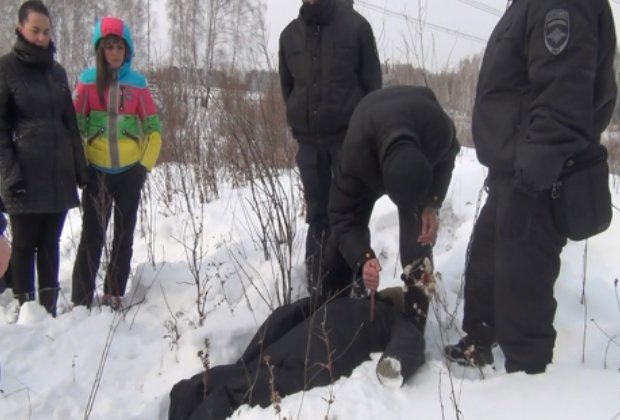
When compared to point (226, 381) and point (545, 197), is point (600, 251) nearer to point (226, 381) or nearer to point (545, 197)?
point (545, 197)

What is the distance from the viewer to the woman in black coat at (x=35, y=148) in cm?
271

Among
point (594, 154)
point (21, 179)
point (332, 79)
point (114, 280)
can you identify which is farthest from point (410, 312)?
point (21, 179)

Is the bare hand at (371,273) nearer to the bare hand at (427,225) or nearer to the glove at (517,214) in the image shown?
the bare hand at (427,225)

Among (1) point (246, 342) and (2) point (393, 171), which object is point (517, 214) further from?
(1) point (246, 342)

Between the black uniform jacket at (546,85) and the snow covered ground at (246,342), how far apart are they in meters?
0.72

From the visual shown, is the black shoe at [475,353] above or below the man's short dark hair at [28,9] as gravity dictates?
below

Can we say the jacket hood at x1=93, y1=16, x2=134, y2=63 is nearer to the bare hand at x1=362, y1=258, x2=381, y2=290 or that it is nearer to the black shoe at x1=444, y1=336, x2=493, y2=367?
the bare hand at x1=362, y1=258, x2=381, y2=290

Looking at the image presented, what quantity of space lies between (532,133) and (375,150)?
0.66 metres

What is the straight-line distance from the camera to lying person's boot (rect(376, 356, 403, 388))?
6.49 feet

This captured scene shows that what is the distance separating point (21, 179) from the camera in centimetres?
269

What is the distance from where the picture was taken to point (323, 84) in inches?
120

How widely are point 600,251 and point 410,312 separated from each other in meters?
1.48

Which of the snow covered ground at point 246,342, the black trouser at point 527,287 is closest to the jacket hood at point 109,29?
the snow covered ground at point 246,342

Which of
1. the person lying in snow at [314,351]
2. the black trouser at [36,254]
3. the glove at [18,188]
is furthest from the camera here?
the black trouser at [36,254]
